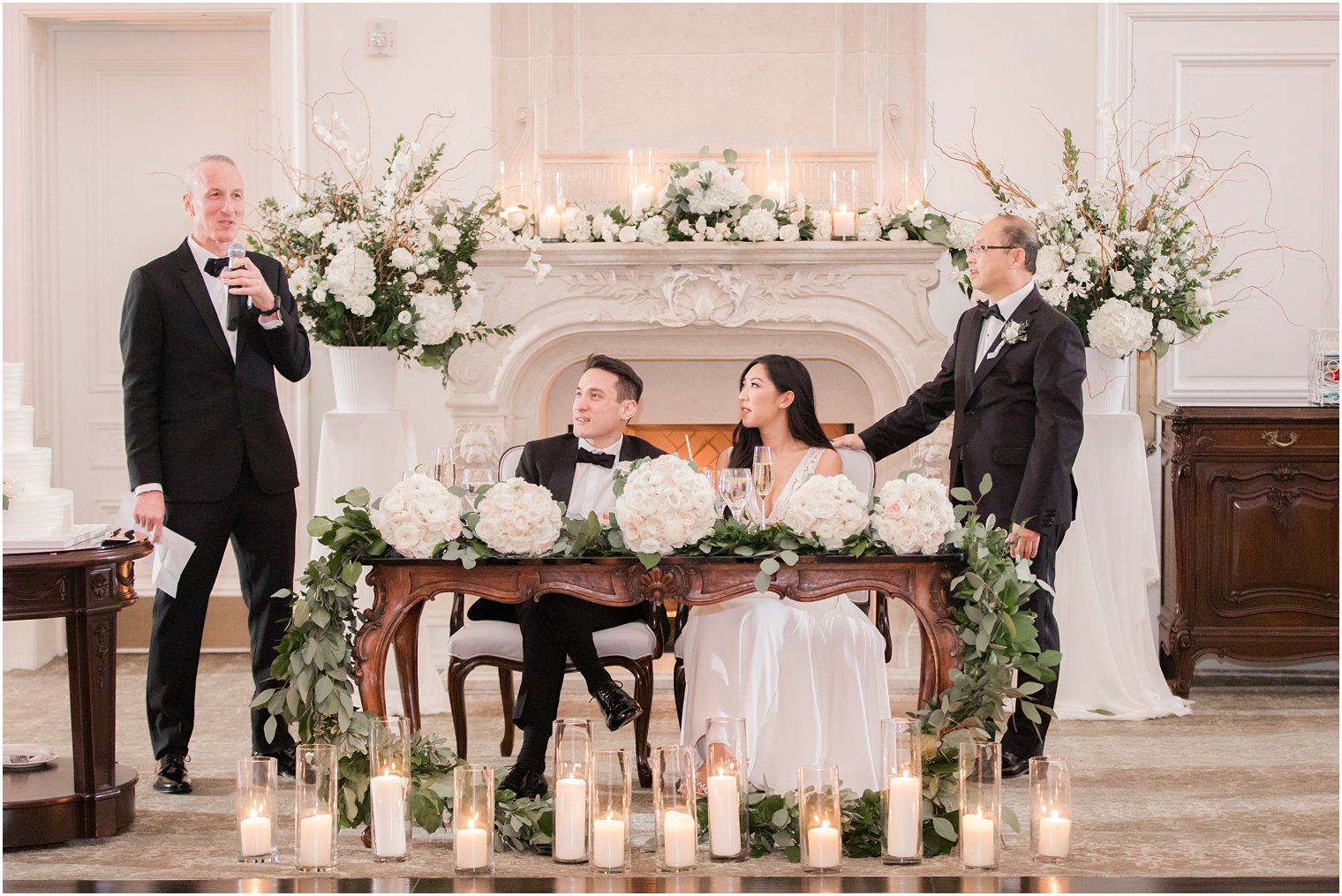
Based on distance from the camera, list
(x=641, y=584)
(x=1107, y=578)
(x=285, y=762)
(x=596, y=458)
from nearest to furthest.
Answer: (x=641, y=584)
(x=285, y=762)
(x=596, y=458)
(x=1107, y=578)

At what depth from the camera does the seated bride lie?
11.8ft

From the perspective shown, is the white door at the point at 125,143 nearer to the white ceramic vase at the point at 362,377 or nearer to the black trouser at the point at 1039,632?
the white ceramic vase at the point at 362,377

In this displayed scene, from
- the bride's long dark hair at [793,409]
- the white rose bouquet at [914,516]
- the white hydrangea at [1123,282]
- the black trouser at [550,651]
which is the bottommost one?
the black trouser at [550,651]

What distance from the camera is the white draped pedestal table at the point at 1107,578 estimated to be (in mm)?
4926

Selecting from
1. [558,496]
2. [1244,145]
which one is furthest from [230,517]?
[1244,145]

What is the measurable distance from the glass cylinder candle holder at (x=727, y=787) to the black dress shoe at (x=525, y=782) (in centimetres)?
79

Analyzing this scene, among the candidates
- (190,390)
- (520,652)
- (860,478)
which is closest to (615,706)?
(520,652)

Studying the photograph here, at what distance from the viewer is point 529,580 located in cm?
314

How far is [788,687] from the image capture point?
361 centimetres

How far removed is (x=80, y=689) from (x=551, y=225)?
9.10 feet

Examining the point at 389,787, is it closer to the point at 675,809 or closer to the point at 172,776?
the point at 675,809

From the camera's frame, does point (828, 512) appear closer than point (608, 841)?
No

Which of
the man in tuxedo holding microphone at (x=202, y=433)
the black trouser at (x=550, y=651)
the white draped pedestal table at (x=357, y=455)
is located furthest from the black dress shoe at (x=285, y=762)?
the white draped pedestal table at (x=357, y=455)

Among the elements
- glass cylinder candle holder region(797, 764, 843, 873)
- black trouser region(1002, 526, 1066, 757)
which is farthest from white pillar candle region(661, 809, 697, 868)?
black trouser region(1002, 526, 1066, 757)
